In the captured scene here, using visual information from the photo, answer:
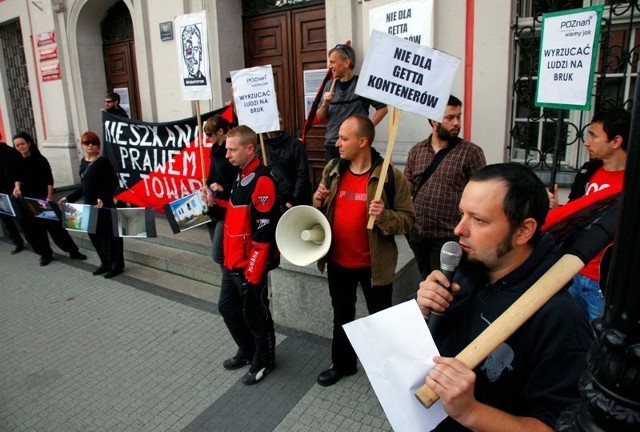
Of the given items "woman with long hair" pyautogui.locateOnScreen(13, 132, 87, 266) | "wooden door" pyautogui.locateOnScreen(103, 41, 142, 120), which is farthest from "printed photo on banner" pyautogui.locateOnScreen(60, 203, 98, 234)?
"wooden door" pyautogui.locateOnScreen(103, 41, 142, 120)

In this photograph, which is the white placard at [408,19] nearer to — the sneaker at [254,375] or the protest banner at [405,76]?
the protest banner at [405,76]

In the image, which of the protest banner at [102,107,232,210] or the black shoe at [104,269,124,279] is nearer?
the protest banner at [102,107,232,210]

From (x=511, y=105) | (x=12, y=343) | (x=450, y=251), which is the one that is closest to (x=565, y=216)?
(x=450, y=251)

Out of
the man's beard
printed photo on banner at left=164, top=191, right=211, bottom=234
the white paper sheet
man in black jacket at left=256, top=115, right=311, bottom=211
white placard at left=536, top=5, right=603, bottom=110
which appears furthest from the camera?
man in black jacket at left=256, top=115, right=311, bottom=211

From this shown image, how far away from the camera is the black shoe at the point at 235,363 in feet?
12.3

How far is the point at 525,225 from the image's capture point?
1.38 m

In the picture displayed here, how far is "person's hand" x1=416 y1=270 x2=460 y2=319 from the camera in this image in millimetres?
1442

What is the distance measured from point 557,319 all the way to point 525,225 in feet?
0.99

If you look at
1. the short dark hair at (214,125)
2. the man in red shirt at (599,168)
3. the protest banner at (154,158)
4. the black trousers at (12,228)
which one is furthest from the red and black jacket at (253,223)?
the black trousers at (12,228)

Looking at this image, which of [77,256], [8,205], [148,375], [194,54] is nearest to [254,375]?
[148,375]

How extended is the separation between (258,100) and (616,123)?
2.84 m

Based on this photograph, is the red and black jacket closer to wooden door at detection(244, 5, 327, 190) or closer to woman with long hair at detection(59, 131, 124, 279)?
woman with long hair at detection(59, 131, 124, 279)

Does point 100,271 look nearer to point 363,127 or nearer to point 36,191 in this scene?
point 36,191

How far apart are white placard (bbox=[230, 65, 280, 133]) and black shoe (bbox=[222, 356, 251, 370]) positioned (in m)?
2.04
